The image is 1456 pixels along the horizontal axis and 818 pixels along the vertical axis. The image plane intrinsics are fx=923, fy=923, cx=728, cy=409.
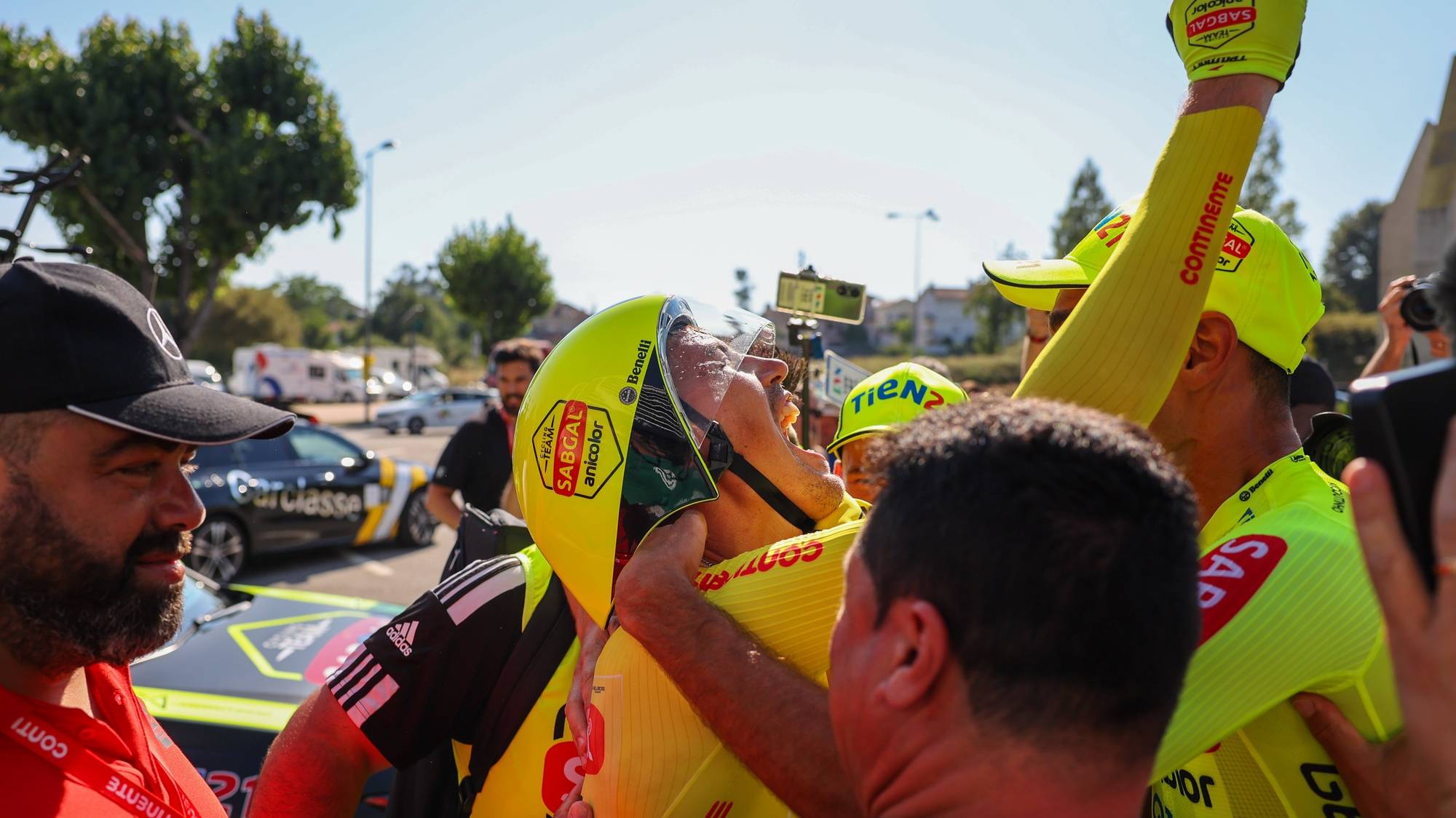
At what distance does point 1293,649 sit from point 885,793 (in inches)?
29.8

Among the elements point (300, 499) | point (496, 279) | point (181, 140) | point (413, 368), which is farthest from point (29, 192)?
point (413, 368)

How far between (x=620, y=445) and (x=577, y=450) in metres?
0.09

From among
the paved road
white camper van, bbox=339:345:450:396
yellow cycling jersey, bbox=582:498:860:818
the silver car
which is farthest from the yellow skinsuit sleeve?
white camper van, bbox=339:345:450:396

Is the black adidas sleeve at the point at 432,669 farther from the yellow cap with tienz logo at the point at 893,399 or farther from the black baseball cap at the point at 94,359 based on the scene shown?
the yellow cap with tienz logo at the point at 893,399

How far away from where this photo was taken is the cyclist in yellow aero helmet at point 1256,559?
134 cm

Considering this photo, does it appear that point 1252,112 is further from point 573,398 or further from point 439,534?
point 439,534

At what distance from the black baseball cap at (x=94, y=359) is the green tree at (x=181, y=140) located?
25109mm

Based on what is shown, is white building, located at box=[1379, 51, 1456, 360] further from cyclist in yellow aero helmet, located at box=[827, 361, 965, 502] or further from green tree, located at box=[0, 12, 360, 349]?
green tree, located at box=[0, 12, 360, 349]

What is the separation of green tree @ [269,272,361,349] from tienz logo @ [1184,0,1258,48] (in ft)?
230

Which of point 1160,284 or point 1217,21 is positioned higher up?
point 1217,21

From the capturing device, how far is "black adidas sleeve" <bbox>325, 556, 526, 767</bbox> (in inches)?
80.4

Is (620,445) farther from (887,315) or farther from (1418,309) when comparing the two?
(887,315)

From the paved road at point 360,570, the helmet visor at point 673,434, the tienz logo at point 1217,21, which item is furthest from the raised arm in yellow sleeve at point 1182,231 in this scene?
the paved road at point 360,570

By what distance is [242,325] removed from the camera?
2224 inches
